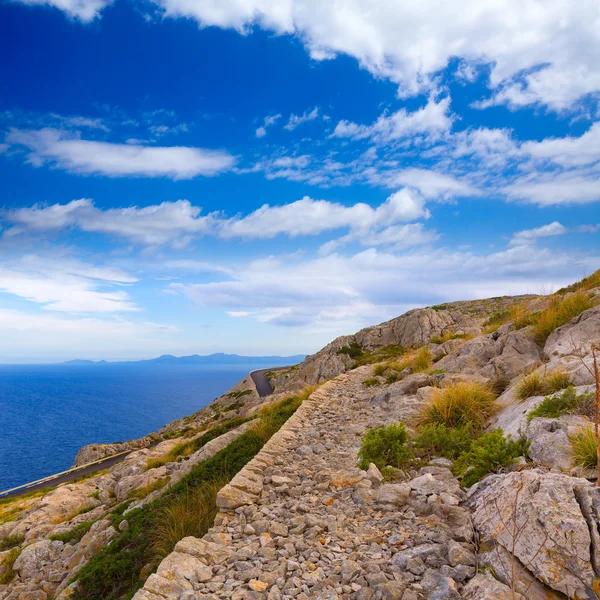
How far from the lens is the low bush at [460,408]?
29.9ft

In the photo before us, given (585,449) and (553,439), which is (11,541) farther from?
(585,449)

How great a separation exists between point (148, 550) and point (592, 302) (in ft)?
50.9

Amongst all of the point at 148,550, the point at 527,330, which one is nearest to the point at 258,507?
the point at 148,550

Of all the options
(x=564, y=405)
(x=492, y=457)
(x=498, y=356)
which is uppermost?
(x=498, y=356)

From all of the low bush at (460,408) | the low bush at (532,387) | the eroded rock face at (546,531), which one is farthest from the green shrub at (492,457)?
the low bush at (532,387)

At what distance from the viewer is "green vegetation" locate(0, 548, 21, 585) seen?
13.4m

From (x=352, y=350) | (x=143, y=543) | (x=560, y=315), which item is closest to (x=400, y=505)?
(x=143, y=543)

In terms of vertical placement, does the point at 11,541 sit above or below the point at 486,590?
below

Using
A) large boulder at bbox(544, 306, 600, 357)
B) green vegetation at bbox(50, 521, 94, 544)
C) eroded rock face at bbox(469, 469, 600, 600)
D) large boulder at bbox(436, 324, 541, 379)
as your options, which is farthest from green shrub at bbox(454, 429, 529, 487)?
green vegetation at bbox(50, 521, 94, 544)

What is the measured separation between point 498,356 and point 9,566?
771 inches

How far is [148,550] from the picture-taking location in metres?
8.16

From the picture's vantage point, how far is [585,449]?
5230 millimetres

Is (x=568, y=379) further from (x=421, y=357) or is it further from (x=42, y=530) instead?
(x=42, y=530)

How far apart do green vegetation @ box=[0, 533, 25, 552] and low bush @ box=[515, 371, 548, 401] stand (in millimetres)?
22376
